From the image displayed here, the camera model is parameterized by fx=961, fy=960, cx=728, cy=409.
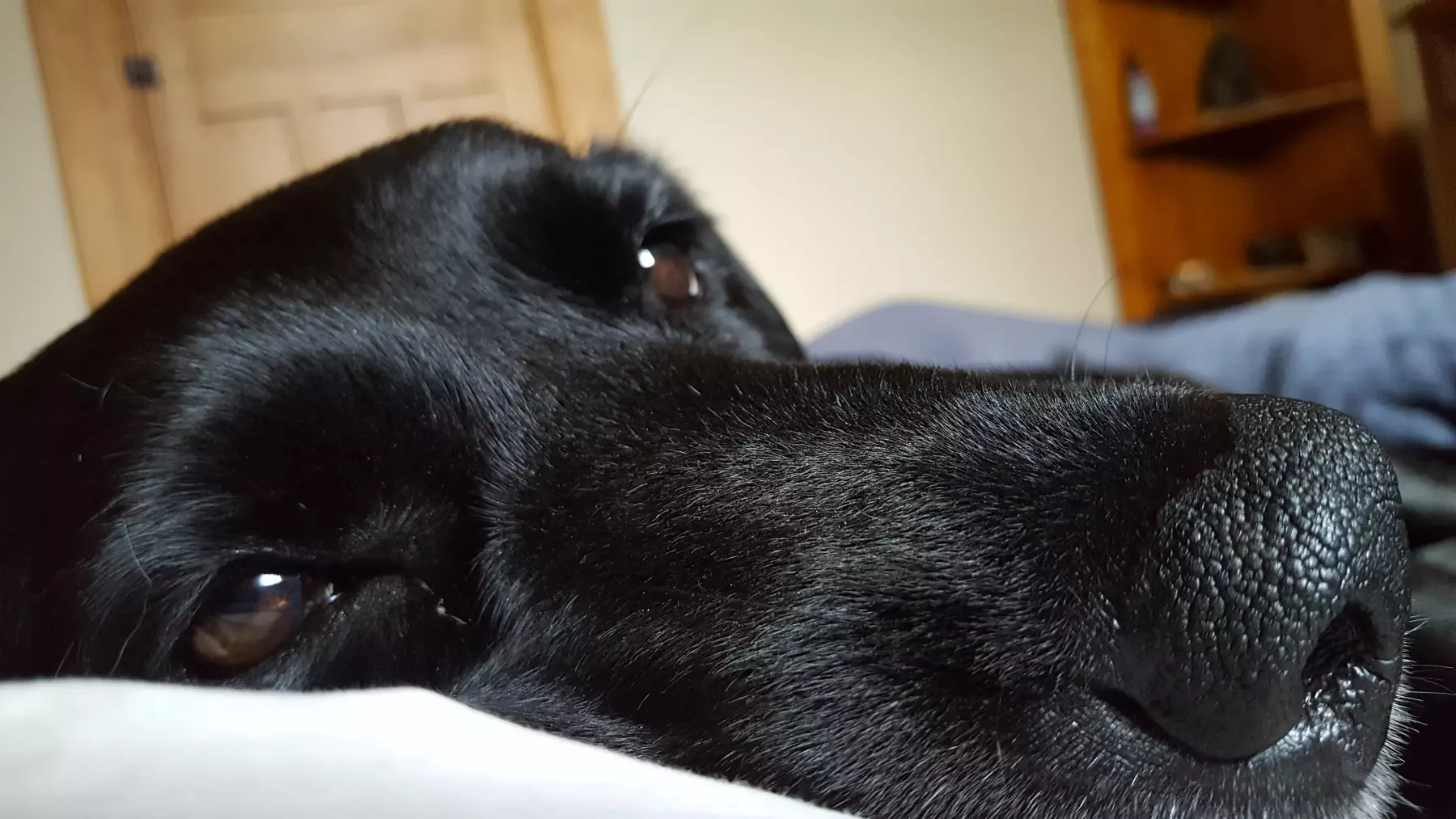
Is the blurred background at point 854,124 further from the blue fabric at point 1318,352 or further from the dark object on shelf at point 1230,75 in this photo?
the blue fabric at point 1318,352

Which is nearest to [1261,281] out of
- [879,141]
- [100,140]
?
[879,141]

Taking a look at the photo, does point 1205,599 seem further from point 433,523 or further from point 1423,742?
point 433,523

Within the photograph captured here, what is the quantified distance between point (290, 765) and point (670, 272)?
0.77 meters

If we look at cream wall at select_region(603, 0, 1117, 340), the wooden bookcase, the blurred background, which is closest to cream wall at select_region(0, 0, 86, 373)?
the blurred background

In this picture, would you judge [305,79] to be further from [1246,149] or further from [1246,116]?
[1246,149]

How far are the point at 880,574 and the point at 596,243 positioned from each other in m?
0.50

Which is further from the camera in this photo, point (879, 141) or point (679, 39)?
point (879, 141)

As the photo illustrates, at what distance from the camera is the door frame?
2.21 meters

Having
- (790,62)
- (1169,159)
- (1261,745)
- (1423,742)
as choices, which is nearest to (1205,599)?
(1261,745)

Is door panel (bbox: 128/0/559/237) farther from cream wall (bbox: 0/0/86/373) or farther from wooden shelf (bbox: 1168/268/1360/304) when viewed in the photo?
wooden shelf (bbox: 1168/268/1360/304)

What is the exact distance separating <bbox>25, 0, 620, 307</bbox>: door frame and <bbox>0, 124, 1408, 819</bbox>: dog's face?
62.8 inches

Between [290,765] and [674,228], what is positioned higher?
[674,228]

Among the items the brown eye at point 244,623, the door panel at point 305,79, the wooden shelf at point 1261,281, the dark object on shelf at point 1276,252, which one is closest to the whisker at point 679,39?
the door panel at point 305,79

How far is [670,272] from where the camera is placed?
1061mm
